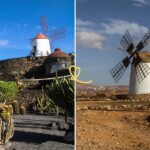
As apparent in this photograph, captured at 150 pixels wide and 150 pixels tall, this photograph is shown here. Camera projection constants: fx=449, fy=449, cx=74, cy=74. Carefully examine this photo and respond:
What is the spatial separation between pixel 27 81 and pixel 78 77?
43.1 feet

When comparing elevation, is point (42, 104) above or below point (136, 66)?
below

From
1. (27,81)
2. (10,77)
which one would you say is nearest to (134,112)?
(27,81)

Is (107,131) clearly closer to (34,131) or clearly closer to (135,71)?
(135,71)

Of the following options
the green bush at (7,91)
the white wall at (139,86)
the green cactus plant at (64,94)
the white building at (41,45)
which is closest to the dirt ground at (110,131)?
the white wall at (139,86)

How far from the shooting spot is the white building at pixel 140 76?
650 centimetres

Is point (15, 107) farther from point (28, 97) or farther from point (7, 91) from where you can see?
point (28, 97)

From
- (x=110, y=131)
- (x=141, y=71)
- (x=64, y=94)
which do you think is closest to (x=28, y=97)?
(x=64, y=94)

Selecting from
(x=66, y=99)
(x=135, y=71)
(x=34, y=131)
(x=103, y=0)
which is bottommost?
(x=34, y=131)

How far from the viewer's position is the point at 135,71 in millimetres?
7621

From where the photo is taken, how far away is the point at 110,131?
5547mm

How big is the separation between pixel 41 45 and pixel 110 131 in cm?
1960

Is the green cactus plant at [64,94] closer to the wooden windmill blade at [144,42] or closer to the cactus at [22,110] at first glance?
the wooden windmill blade at [144,42]

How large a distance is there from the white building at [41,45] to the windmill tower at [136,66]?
601 inches

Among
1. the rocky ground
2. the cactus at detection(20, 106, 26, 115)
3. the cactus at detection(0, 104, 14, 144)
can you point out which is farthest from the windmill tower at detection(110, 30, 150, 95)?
the cactus at detection(20, 106, 26, 115)
